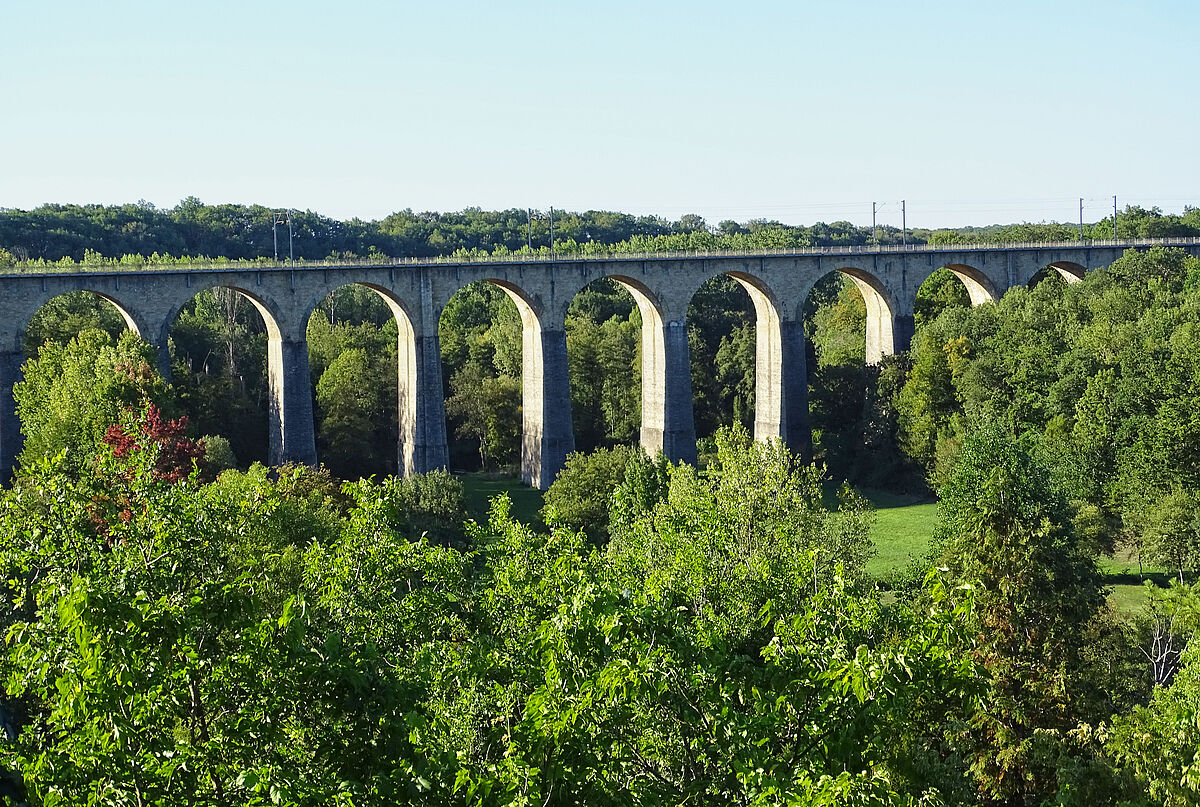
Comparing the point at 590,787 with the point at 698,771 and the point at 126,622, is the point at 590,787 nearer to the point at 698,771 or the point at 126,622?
the point at 698,771

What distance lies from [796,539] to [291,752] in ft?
44.9

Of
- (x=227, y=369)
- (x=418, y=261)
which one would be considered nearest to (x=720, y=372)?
(x=418, y=261)

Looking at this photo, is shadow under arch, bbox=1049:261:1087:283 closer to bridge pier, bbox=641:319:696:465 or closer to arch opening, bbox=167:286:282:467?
bridge pier, bbox=641:319:696:465

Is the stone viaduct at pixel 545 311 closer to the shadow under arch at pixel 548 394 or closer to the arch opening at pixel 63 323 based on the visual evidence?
the shadow under arch at pixel 548 394

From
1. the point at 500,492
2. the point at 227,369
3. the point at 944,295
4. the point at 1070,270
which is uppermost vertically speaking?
the point at 1070,270

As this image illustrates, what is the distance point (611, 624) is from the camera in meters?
11.3

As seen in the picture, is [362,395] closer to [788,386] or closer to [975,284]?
[788,386]

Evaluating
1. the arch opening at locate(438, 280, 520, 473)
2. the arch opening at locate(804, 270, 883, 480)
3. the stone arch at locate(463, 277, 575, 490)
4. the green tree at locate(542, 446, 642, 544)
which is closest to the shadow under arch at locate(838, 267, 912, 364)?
the arch opening at locate(804, 270, 883, 480)

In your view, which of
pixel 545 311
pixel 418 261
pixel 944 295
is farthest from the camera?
pixel 944 295

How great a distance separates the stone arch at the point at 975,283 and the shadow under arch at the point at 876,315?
3.78m

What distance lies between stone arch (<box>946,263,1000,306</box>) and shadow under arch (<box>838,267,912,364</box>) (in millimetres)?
3780

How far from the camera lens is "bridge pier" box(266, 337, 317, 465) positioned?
44.8 metres

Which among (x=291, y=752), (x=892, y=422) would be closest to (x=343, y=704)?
(x=291, y=752)

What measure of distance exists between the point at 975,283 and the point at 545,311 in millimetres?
22643
